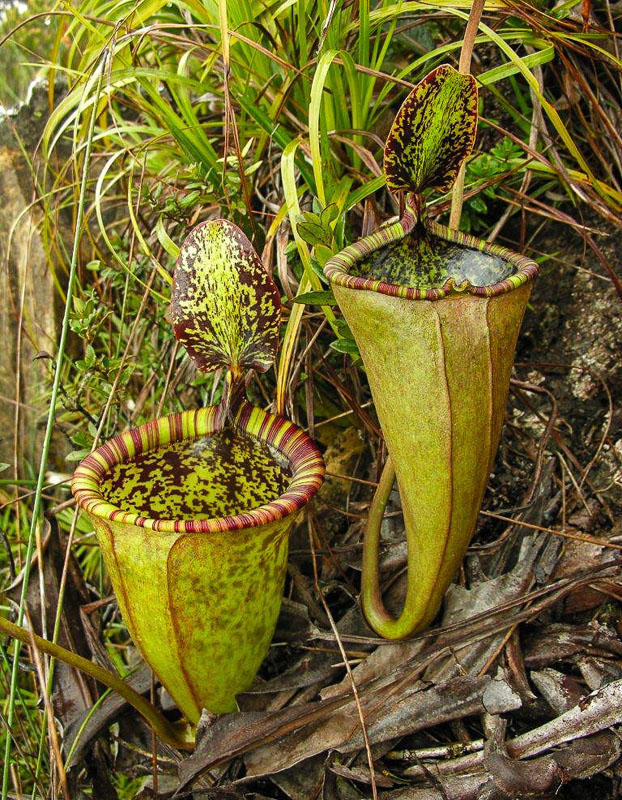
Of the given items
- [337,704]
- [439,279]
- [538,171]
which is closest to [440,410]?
[439,279]

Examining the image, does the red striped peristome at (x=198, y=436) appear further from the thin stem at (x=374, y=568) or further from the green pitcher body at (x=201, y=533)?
the thin stem at (x=374, y=568)

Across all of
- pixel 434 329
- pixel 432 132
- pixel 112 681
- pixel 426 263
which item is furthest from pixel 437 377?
pixel 112 681

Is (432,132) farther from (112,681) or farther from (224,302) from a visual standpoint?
(112,681)

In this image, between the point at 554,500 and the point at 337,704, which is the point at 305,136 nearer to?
the point at 554,500

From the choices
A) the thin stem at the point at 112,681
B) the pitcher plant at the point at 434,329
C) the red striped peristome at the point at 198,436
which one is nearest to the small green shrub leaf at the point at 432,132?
the pitcher plant at the point at 434,329

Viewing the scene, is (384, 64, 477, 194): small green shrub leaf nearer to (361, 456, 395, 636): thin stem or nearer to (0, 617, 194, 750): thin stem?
(361, 456, 395, 636): thin stem
